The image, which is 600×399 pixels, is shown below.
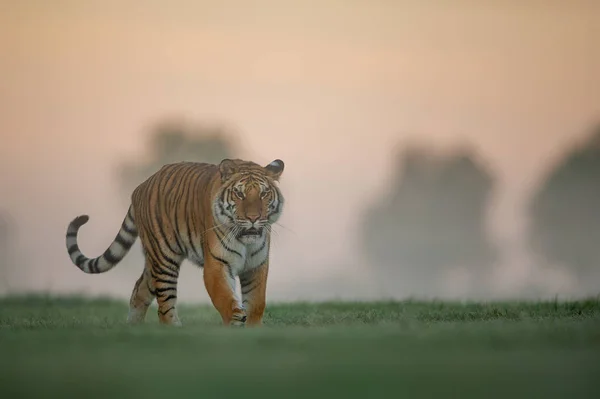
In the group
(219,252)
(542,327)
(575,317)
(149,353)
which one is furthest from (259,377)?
(575,317)

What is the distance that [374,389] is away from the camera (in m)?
4.83

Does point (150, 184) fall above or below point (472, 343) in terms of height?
above

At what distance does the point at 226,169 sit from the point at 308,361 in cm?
370

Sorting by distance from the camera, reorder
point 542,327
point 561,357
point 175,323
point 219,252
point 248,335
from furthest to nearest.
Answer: point 175,323 → point 219,252 → point 542,327 → point 248,335 → point 561,357

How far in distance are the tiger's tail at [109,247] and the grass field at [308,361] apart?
7.05ft

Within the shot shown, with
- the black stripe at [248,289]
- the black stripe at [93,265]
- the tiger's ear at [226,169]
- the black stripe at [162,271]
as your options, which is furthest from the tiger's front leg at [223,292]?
the black stripe at [93,265]

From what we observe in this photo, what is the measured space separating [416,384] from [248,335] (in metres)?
2.07

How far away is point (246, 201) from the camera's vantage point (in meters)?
8.98

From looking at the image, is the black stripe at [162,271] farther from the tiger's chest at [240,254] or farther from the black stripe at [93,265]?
the black stripe at [93,265]

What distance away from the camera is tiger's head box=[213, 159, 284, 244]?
353 inches

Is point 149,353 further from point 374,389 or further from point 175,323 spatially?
point 175,323

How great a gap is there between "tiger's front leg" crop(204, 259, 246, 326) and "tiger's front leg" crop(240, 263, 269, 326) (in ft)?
0.76

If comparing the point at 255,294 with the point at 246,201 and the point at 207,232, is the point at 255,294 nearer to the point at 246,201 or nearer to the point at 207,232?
the point at 207,232

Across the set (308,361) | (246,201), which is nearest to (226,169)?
(246,201)
